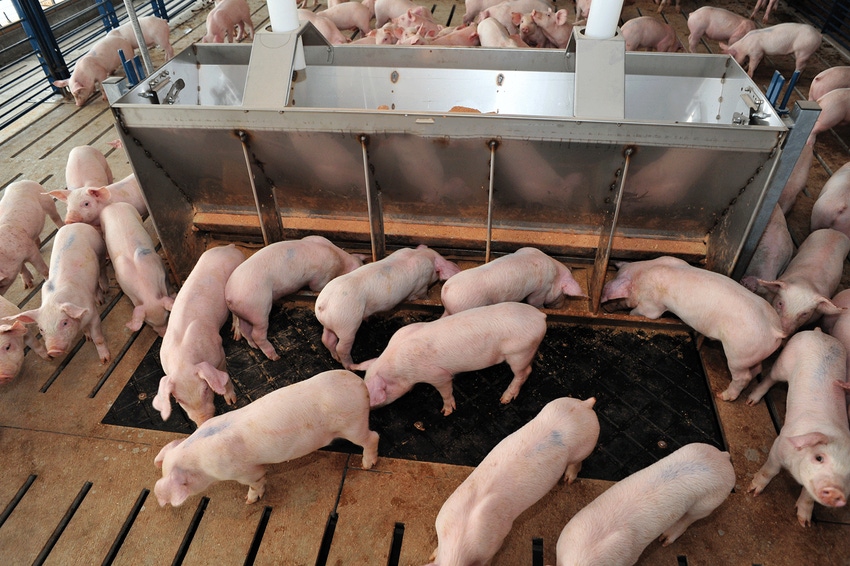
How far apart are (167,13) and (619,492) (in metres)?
10.9

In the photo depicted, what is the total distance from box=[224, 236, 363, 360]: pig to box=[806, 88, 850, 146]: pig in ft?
16.6

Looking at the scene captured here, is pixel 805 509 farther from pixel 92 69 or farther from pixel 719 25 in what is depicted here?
pixel 92 69

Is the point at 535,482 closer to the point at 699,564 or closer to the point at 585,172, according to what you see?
the point at 699,564

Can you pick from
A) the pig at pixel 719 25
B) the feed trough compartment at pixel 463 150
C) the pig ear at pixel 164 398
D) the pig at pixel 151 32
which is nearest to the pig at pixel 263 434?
the pig ear at pixel 164 398

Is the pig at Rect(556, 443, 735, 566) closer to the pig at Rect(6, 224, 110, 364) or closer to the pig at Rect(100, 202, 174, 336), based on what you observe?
the pig at Rect(100, 202, 174, 336)

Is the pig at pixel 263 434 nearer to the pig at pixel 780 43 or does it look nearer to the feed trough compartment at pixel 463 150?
the feed trough compartment at pixel 463 150

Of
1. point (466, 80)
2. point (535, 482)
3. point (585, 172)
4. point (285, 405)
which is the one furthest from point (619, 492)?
point (466, 80)

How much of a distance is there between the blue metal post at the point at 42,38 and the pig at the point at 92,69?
175 mm

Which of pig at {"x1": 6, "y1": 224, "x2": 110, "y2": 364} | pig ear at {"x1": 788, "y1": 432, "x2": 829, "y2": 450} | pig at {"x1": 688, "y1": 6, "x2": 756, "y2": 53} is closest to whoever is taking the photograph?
pig ear at {"x1": 788, "y1": 432, "x2": 829, "y2": 450}

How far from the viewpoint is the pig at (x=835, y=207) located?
4.35m

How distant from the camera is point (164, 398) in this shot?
2.97m

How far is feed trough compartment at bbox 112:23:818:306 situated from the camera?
3.32m

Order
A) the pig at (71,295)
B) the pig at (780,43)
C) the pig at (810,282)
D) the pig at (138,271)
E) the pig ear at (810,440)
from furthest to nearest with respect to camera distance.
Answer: the pig at (780,43)
the pig at (138,271)
the pig at (71,295)
the pig at (810,282)
the pig ear at (810,440)

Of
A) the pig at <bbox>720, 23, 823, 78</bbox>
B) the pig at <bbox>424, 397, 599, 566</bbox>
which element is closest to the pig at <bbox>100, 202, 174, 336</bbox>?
the pig at <bbox>424, 397, 599, 566</bbox>
